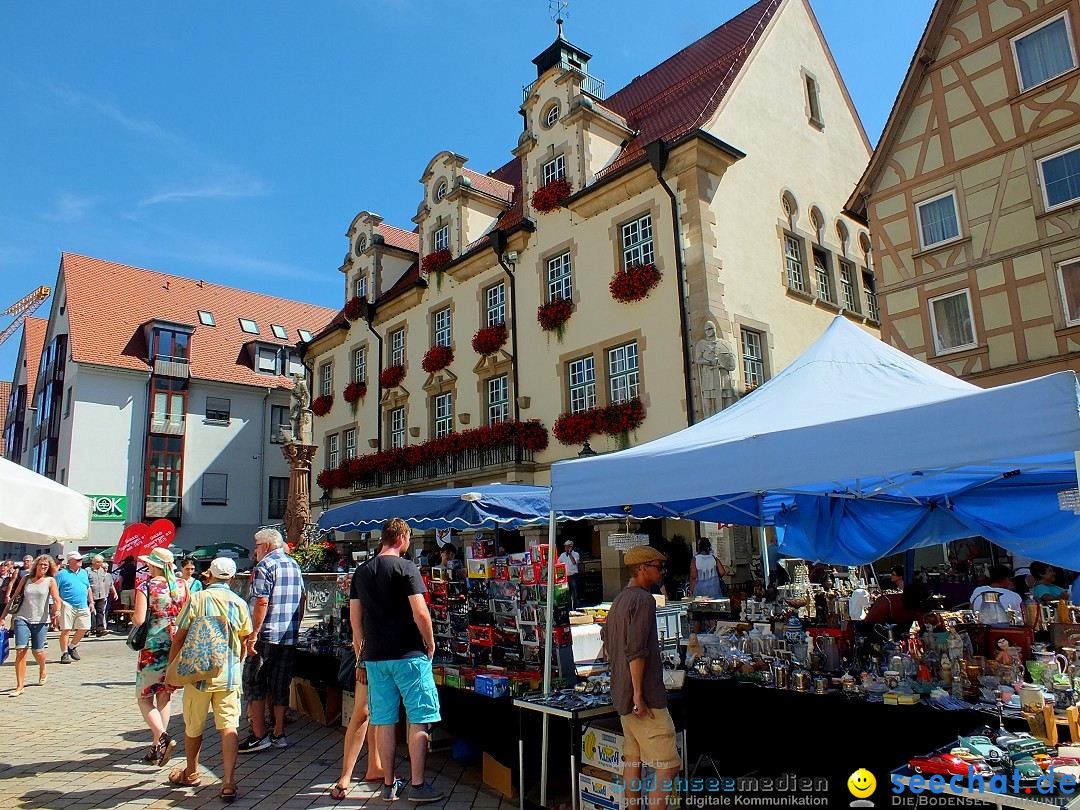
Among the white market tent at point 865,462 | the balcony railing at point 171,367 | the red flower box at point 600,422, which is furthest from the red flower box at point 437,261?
the balcony railing at point 171,367

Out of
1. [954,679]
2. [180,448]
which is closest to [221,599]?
[954,679]

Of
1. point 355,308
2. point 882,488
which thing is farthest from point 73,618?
point 355,308

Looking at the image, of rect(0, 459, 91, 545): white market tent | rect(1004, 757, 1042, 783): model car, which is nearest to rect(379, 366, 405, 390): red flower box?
rect(0, 459, 91, 545): white market tent

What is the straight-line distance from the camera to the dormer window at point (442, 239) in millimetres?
23888

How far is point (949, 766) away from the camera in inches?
140

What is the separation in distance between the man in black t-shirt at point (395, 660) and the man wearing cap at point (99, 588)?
1509 centimetres

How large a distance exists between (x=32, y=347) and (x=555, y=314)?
39860mm

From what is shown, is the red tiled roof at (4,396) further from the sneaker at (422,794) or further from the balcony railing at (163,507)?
the sneaker at (422,794)

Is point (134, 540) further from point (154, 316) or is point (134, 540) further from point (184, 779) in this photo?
point (154, 316)

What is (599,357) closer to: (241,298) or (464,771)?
(464,771)

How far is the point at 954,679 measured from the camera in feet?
16.1

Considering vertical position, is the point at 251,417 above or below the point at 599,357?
above

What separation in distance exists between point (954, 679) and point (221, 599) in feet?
17.0

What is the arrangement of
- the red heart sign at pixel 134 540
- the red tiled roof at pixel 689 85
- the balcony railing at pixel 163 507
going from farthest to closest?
the balcony railing at pixel 163 507, the red heart sign at pixel 134 540, the red tiled roof at pixel 689 85
